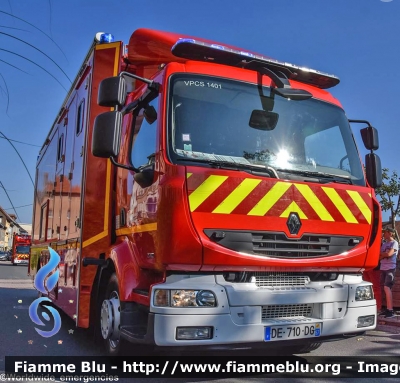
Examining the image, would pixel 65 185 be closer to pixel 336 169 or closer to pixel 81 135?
pixel 81 135

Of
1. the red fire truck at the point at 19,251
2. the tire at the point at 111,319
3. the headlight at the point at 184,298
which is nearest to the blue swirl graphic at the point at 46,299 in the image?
the tire at the point at 111,319

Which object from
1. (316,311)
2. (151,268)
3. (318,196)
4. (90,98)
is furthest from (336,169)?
(90,98)

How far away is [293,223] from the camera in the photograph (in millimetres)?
4176

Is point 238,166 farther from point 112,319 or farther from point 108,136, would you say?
point 112,319

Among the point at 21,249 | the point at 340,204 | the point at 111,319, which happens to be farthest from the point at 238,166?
the point at 21,249

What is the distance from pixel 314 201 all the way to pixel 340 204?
11.8 inches

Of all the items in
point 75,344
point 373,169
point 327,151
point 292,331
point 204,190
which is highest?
point 327,151

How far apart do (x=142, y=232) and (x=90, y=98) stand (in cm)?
203

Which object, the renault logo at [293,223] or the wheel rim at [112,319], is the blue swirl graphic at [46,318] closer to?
the wheel rim at [112,319]

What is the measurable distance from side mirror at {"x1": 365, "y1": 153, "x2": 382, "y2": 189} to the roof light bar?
39.4 inches

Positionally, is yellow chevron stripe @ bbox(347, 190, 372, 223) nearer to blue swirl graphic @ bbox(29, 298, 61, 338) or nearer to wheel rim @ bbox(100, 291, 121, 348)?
wheel rim @ bbox(100, 291, 121, 348)

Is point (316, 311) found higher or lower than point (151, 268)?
lower

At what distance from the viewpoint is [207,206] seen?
389cm

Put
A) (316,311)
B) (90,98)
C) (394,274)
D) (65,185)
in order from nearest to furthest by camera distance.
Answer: (316,311) → (90,98) → (65,185) → (394,274)
